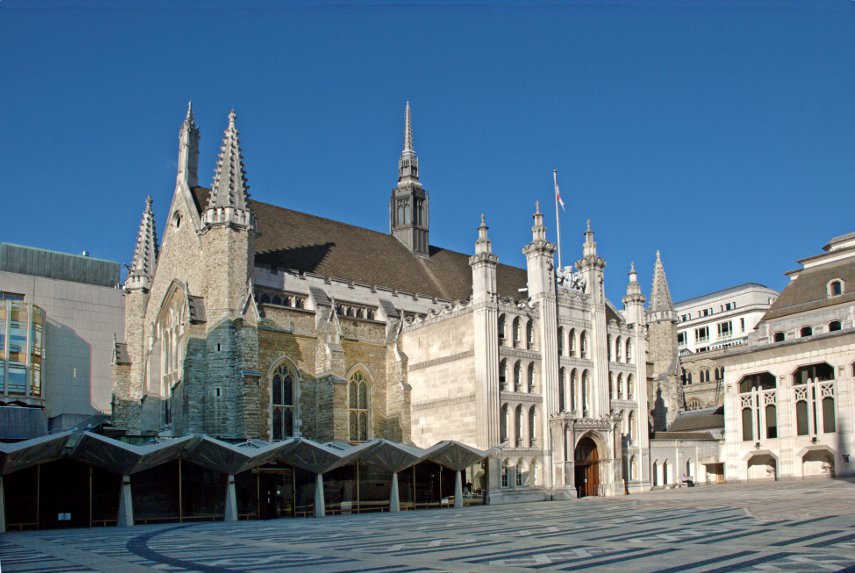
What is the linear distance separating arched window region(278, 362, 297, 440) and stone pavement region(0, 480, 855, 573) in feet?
37.0

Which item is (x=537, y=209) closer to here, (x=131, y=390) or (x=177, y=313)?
(x=177, y=313)

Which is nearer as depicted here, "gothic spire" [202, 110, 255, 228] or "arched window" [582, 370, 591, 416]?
"gothic spire" [202, 110, 255, 228]

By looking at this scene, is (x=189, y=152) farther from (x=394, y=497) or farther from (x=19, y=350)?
(x=19, y=350)

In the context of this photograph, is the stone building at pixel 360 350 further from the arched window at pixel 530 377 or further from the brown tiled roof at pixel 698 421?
the brown tiled roof at pixel 698 421

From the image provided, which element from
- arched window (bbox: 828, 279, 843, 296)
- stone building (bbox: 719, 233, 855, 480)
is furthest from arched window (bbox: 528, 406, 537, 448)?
arched window (bbox: 828, 279, 843, 296)

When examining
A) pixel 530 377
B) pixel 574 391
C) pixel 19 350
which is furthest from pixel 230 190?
pixel 19 350

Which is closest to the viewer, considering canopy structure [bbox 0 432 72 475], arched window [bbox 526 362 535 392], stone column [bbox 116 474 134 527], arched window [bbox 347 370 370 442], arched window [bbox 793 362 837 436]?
canopy structure [bbox 0 432 72 475]

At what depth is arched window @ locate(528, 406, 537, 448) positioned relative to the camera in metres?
47.2

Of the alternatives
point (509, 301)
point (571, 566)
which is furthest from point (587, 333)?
point (571, 566)

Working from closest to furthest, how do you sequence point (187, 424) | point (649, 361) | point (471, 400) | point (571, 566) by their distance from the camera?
point (571, 566) → point (187, 424) → point (471, 400) → point (649, 361)

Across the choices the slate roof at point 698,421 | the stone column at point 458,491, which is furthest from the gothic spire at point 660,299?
the stone column at point 458,491

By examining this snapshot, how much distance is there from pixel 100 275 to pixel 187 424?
Answer: 48879mm

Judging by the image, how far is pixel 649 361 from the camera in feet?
220

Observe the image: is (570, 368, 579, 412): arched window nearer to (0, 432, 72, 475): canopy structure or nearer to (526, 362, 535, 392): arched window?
(526, 362, 535, 392): arched window
